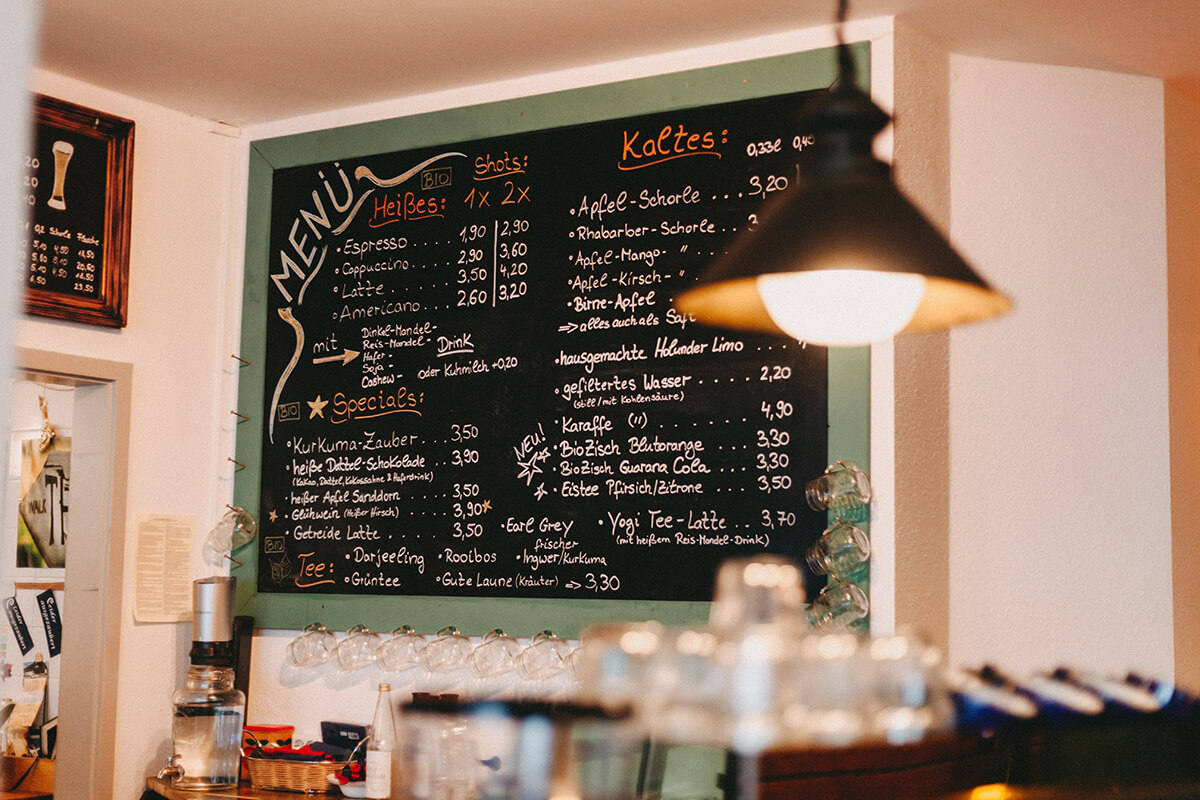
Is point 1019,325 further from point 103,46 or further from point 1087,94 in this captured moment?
point 103,46

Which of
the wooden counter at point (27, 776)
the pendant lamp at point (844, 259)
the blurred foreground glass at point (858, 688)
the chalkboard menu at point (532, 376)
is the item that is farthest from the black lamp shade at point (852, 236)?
the wooden counter at point (27, 776)

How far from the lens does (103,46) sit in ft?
10.5

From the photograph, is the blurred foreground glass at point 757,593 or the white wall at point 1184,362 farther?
the white wall at point 1184,362

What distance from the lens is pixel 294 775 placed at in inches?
121

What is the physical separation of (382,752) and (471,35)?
1880 mm

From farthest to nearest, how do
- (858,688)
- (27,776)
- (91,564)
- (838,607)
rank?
(27,776) < (91,564) < (838,607) < (858,688)

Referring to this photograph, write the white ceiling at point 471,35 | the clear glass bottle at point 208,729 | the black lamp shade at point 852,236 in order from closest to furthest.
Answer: the black lamp shade at point 852,236, the white ceiling at point 471,35, the clear glass bottle at point 208,729

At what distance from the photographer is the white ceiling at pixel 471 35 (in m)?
2.89

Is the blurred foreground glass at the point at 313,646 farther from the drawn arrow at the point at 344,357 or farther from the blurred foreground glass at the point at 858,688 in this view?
the blurred foreground glass at the point at 858,688

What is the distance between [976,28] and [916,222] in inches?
71.7

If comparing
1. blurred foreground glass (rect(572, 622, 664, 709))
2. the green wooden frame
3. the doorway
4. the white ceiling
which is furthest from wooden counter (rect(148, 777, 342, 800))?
the white ceiling

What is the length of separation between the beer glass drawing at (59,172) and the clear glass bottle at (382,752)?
1627mm

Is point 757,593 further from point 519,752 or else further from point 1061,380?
point 1061,380

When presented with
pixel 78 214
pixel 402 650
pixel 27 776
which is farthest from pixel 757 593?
pixel 27 776
